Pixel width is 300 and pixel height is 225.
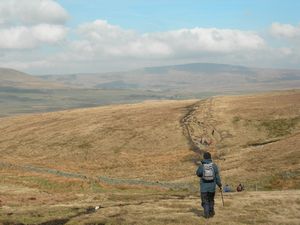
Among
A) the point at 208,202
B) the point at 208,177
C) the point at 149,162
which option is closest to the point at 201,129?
the point at 149,162

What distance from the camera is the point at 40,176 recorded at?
223 ft

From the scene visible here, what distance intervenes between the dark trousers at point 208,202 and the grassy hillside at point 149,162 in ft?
1.96

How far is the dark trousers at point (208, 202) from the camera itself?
25.8 meters

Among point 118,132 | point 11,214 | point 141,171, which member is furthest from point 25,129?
point 11,214

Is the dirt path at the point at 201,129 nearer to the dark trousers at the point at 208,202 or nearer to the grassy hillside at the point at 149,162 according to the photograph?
the grassy hillside at the point at 149,162

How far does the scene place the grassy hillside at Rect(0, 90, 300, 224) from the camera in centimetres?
2981

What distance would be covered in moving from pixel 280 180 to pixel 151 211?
29.0 metres

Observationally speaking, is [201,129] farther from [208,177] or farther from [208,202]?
[208,177]

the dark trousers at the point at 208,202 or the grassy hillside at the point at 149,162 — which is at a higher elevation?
the dark trousers at the point at 208,202

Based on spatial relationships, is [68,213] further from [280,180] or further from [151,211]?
[280,180]

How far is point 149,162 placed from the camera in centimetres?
8994

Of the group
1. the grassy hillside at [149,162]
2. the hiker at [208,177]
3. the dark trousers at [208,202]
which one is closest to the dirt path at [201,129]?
the grassy hillside at [149,162]

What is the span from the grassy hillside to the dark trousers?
596 millimetres

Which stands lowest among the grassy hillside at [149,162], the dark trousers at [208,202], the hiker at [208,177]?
the grassy hillside at [149,162]
